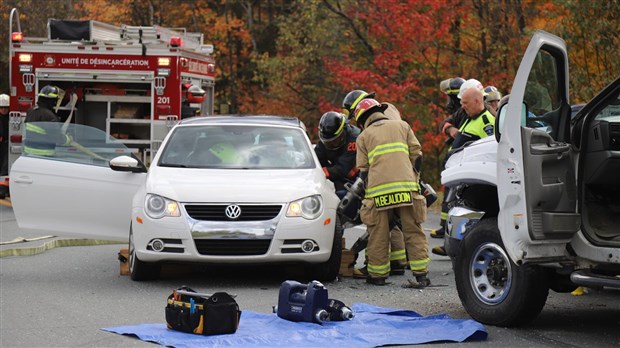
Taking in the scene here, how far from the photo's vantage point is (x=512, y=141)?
24.8 ft

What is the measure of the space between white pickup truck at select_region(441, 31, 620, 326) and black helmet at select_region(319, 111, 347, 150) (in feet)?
12.0

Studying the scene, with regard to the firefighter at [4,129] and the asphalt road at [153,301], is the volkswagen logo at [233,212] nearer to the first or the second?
the asphalt road at [153,301]

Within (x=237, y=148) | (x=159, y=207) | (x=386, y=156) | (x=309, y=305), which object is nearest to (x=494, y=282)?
(x=309, y=305)

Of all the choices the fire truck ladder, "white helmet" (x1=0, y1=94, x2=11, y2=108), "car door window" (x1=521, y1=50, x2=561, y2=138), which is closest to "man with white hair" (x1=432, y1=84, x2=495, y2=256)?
"car door window" (x1=521, y1=50, x2=561, y2=138)

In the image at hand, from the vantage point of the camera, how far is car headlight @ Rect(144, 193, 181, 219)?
1018 cm

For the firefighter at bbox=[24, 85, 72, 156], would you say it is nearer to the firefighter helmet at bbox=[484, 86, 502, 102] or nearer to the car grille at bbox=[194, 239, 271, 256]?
the car grille at bbox=[194, 239, 271, 256]

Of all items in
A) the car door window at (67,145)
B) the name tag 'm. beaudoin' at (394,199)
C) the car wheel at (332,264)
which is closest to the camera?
the name tag 'm. beaudoin' at (394,199)

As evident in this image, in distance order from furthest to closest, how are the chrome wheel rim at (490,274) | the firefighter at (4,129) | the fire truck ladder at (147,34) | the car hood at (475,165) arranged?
the firefighter at (4,129) → the fire truck ladder at (147,34) → the car hood at (475,165) → the chrome wheel rim at (490,274)

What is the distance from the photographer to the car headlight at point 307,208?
33.7 ft

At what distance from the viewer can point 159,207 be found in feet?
33.6

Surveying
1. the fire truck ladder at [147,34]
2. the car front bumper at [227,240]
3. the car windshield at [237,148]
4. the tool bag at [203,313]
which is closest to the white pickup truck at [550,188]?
the tool bag at [203,313]

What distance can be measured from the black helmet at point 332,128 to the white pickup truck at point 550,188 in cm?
366

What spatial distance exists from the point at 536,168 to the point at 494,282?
→ 1102mm

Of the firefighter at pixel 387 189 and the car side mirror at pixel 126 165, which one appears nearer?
the firefighter at pixel 387 189
